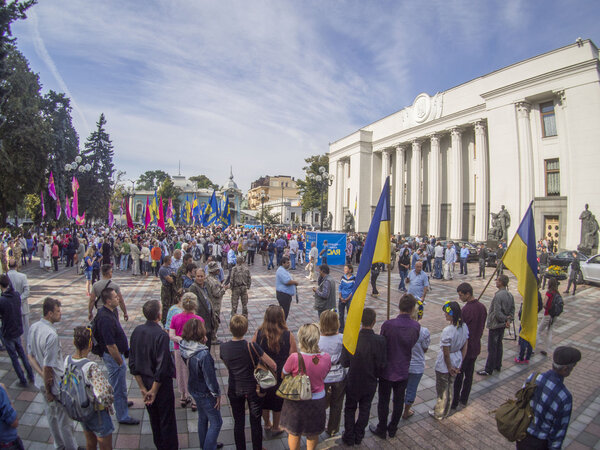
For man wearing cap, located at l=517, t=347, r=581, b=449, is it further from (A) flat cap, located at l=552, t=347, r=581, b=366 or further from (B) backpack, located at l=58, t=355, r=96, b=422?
(B) backpack, located at l=58, t=355, r=96, b=422

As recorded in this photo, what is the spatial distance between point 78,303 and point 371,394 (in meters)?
9.48

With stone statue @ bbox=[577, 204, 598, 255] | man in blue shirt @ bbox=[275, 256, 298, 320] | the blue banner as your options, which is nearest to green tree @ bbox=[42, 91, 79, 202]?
the blue banner

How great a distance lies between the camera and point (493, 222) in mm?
25297

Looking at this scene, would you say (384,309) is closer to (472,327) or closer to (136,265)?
(472,327)

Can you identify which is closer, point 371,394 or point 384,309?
point 371,394

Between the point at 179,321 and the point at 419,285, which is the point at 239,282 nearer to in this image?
the point at 179,321

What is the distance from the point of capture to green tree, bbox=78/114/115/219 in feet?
134

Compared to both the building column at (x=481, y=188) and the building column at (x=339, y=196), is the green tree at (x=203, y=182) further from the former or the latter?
the building column at (x=481, y=188)

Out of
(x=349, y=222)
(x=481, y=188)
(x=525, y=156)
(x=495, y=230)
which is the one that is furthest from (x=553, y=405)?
(x=349, y=222)

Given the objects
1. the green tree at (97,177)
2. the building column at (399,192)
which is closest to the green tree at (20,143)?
the green tree at (97,177)

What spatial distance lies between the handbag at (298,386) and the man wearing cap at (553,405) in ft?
6.47

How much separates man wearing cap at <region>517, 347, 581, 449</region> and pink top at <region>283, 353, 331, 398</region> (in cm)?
185

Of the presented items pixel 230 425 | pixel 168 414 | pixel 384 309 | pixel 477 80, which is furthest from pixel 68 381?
pixel 477 80

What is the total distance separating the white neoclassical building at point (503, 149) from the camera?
71.2ft
